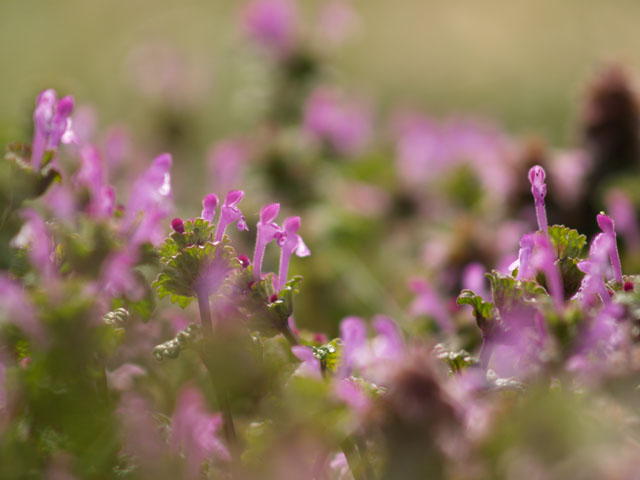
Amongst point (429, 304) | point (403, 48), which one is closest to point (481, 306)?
point (429, 304)

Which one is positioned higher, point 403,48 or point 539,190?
point 403,48

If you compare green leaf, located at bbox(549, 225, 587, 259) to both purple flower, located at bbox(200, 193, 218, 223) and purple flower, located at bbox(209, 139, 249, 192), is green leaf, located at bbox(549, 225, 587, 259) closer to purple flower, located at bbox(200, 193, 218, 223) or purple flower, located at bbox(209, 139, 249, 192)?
purple flower, located at bbox(200, 193, 218, 223)

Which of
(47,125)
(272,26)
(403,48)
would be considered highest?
(403,48)

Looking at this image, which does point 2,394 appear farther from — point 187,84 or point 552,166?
point 187,84

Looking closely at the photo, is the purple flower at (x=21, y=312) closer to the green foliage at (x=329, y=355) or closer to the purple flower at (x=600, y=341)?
the green foliage at (x=329, y=355)

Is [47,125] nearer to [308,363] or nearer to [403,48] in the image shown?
[308,363]

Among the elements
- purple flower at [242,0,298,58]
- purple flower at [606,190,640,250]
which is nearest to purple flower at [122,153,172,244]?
purple flower at [606,190,640,250]

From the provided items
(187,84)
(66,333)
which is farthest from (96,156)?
(187,84)
